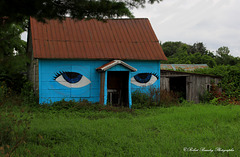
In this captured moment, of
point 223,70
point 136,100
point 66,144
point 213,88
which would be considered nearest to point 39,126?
point 66,144

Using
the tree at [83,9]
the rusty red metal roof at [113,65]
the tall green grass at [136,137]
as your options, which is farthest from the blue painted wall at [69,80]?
the tree at [83,9]

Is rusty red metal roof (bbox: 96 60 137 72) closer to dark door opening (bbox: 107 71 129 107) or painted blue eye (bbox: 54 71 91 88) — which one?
painted blue eye (bbox: 54 71 91 88)

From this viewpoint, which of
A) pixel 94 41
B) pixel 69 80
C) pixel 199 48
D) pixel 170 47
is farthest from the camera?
pixel 170 47

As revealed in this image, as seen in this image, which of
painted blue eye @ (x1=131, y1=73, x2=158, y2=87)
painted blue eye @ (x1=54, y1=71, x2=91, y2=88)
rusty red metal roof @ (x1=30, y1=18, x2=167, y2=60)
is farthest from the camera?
painted blue eye @ (x1=131, y1=73, x2=158, y2=87)

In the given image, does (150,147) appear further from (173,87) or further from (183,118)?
(173,87)

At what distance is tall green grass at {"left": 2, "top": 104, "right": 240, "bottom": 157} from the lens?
5711mm

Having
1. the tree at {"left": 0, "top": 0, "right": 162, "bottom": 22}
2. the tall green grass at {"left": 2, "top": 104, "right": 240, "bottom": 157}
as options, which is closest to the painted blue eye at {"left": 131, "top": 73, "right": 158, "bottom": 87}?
the tall green grass at {"left": 2, "top": 104, "right": 240, "bottom": 157}

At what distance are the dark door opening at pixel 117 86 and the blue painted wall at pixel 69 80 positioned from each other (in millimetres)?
1238

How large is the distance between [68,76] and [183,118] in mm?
6699


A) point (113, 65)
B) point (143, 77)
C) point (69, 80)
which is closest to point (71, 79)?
point (69, 80)

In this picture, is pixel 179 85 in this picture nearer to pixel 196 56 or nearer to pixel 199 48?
pixel 196 56

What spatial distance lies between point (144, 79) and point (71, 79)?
4296mm

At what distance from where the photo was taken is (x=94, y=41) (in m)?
14.1

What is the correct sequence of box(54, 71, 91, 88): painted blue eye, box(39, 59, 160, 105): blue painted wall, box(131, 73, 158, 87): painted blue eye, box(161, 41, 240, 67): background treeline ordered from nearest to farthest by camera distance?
box(39, 59, 160, 105): blue painted wall → box(54, 71, 91, 88): painted blue eye → box(131, 73, 158, 87): painted blue eye → box(161, 41, 240, 67): background treeline
